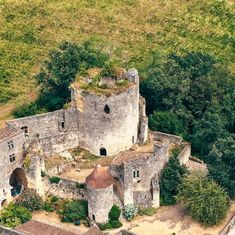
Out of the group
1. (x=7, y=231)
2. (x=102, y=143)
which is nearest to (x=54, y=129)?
(x=102, y=143)

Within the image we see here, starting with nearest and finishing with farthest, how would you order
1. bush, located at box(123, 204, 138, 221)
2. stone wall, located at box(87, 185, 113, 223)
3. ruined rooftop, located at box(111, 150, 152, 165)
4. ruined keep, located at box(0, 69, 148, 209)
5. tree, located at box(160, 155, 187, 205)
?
1. stone wall, located at box(87, 185, 113, 223)
2. bush, located at box(123, 204, 138, 221)
3. tree, located at box(160, 155, 187, 205)
4. ruined rooftop, located at box(111, 150, 152, 165)
5. ruined keep, located at box(0, 69, 148, 209)

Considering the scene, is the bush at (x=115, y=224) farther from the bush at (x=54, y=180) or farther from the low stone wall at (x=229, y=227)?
the low stone wall at (x=229, y=227)

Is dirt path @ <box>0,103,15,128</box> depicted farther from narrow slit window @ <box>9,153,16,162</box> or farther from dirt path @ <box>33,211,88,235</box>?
dirt path @ <box>33,211,88,235</box>

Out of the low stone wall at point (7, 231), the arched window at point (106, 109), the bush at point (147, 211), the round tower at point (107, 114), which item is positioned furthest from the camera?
the round tower at point (107, 114)

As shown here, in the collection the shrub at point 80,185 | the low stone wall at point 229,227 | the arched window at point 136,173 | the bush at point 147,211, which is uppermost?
the arched window at point 136,173

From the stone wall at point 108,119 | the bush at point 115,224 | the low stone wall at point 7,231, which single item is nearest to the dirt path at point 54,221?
the bush at point 115,224

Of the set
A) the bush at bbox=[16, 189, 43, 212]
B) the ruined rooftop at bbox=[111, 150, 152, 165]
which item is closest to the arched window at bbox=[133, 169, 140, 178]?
the ruined rooftop at bbox=[111, 150, 152, 165]
